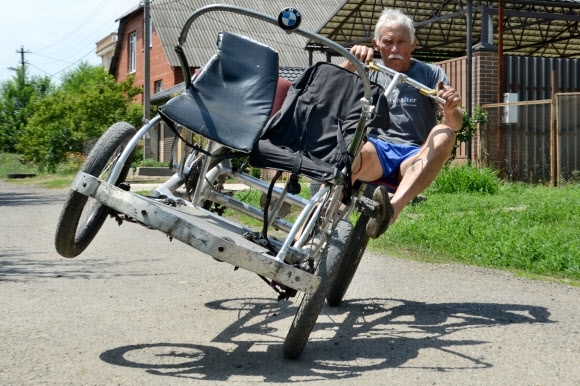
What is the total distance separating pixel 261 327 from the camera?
5.12 meters

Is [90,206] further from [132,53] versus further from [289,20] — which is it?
[132,53]

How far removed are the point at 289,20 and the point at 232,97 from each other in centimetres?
98

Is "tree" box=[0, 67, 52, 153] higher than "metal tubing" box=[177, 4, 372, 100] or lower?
higher

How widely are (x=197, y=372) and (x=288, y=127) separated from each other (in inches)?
58.7

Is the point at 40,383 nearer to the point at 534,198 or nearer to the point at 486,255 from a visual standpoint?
the point at 486,255

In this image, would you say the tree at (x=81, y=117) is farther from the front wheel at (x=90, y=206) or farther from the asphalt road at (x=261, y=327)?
the front wheel at (x=90, y=206)

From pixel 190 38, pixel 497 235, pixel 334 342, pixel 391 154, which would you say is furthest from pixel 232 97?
pixel 190 38

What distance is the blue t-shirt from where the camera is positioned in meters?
5.81

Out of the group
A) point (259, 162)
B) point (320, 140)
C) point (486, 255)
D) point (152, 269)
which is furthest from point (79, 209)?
point (486, 255)

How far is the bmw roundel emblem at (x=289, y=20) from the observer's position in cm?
405

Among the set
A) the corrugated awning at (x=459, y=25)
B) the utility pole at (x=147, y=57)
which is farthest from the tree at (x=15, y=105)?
the corrugated awning at (x=459, y=25)

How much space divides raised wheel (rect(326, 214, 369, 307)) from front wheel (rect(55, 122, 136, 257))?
4.83ft

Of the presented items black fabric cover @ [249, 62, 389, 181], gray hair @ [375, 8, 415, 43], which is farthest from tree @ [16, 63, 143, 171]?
black fabric cover @ [249, 62, 389, 181]

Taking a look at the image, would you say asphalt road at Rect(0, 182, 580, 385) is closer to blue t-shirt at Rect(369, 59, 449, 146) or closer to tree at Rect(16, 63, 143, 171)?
blue t-shirt at Rect(369, 59, 449, 146)
